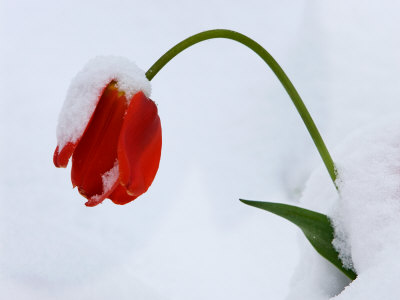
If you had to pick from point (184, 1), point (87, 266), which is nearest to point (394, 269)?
point (87, 266)

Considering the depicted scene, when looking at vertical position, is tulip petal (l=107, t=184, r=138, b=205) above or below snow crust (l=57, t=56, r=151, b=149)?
below

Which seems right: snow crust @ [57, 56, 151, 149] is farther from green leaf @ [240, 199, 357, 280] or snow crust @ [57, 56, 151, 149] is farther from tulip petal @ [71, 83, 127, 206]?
green leaf @ [240, 199, 357, 280]

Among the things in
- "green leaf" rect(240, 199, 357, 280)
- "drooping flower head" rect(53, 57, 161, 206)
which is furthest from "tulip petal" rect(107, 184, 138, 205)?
"green leaf" rect(240, 199, 357, 280)

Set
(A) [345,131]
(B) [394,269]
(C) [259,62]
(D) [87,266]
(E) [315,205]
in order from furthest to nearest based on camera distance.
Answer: (C) [259,62] < (A) [345,131] < (D) [87,266] < (E) [315,205] < (B) [394,269]

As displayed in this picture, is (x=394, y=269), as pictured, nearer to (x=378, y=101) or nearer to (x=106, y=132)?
(x=106, y=132)

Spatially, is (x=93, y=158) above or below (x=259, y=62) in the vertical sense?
below

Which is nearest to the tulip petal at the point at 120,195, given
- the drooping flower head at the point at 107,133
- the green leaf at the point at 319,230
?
the drooping flower head at the point at 107,133
